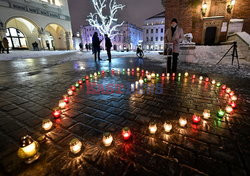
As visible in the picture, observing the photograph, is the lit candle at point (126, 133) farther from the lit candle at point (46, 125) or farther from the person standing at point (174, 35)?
the person standing at point (174, 35)

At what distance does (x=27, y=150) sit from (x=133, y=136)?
4.50 feet

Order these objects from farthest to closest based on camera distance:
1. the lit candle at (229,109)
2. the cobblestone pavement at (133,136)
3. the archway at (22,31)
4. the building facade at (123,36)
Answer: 1. the building facade at (123,36)
2. the archway at (22,31)
3. the lit candle at (229,109)
4. the cobblestone pavement at (133,136)

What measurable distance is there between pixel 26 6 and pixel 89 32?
41361mm

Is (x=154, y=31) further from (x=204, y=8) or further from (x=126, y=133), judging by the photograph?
(x=126, y=133)

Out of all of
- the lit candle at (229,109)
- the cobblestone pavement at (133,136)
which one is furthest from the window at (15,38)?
the lit candle at (229,109)

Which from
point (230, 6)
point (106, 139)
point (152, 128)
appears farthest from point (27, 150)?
point (230, 6)

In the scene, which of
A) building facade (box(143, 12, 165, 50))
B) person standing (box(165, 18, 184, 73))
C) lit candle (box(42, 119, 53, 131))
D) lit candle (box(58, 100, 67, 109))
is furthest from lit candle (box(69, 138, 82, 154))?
building facade (box(143, 12, 165, 50))

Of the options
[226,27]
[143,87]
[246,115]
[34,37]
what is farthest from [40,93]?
[34,37]

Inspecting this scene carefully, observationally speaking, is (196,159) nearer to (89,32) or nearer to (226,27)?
(226,27)

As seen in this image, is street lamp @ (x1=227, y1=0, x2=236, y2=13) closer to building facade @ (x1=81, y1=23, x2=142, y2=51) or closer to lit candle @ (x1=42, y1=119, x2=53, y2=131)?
lit candle @ (x1=42, y1=119, x2=53, y2=131)

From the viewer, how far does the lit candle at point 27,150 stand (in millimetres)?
1544

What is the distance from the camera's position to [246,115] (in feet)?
8.42

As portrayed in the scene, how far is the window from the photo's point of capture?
28.1 m

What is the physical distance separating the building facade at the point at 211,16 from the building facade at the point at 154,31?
38.0 meters
